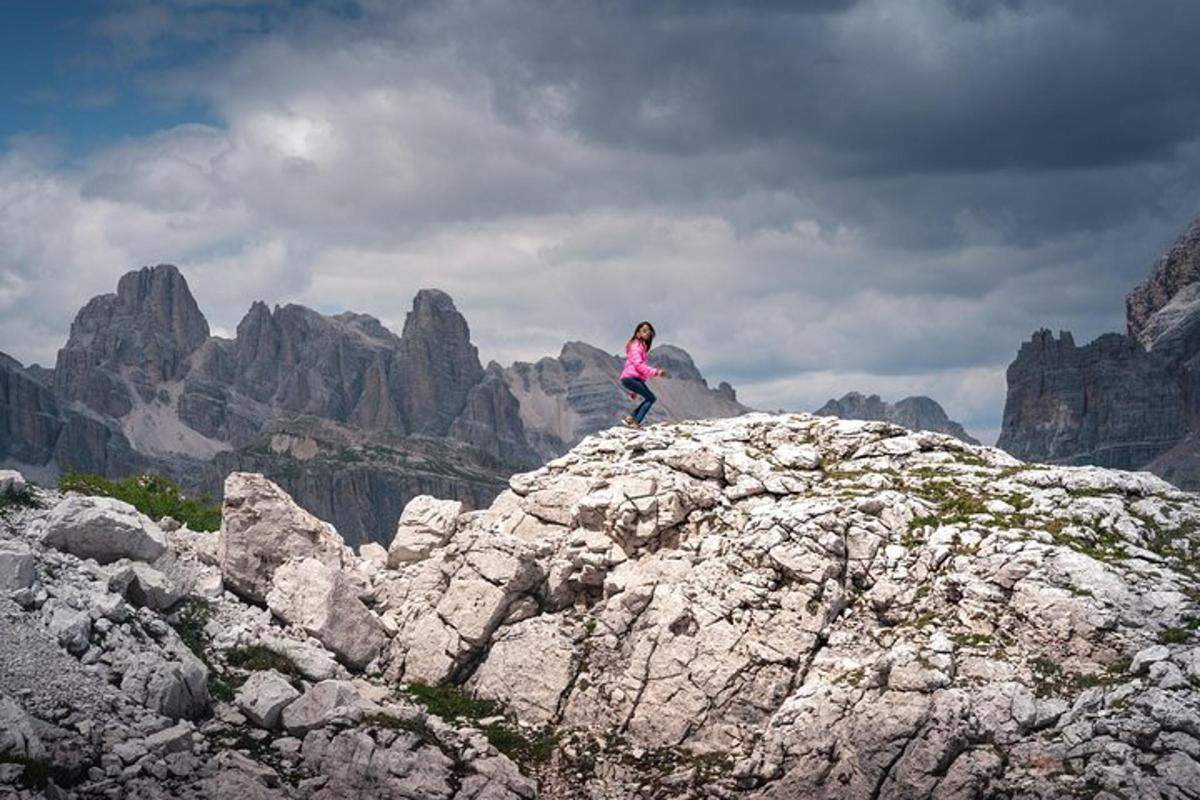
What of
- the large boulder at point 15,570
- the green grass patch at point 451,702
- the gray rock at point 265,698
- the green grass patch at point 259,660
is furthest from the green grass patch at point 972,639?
the large boulder at point 15,570

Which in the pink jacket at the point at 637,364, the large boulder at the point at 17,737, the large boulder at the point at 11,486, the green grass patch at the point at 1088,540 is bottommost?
the large boulder at the point at 17,737

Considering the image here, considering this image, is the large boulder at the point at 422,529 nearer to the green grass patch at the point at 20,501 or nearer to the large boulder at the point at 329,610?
the large boulder at the point at 329,610

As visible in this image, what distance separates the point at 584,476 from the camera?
37.0 meters

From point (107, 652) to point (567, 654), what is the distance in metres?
10.7

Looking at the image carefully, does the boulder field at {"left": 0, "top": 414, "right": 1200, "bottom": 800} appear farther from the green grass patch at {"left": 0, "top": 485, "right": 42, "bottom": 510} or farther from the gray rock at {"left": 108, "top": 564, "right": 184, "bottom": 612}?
the green grass patch at {"left": 0, "top": 485, "right": 42, "bottom": 510}

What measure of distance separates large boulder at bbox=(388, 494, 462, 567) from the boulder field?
0.32 ft

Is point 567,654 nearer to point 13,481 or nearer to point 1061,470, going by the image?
point 1061,470

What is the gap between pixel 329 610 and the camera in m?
32.3

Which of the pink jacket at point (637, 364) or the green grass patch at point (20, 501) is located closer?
the green grass patch at point (20, 501)

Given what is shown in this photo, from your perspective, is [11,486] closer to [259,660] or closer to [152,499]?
[152,499]

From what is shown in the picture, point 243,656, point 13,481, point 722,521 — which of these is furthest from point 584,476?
point 13,481

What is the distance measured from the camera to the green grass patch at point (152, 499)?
42.1 m

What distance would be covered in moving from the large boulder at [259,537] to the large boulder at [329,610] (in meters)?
0.93

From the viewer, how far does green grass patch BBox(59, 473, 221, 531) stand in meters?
42.1
